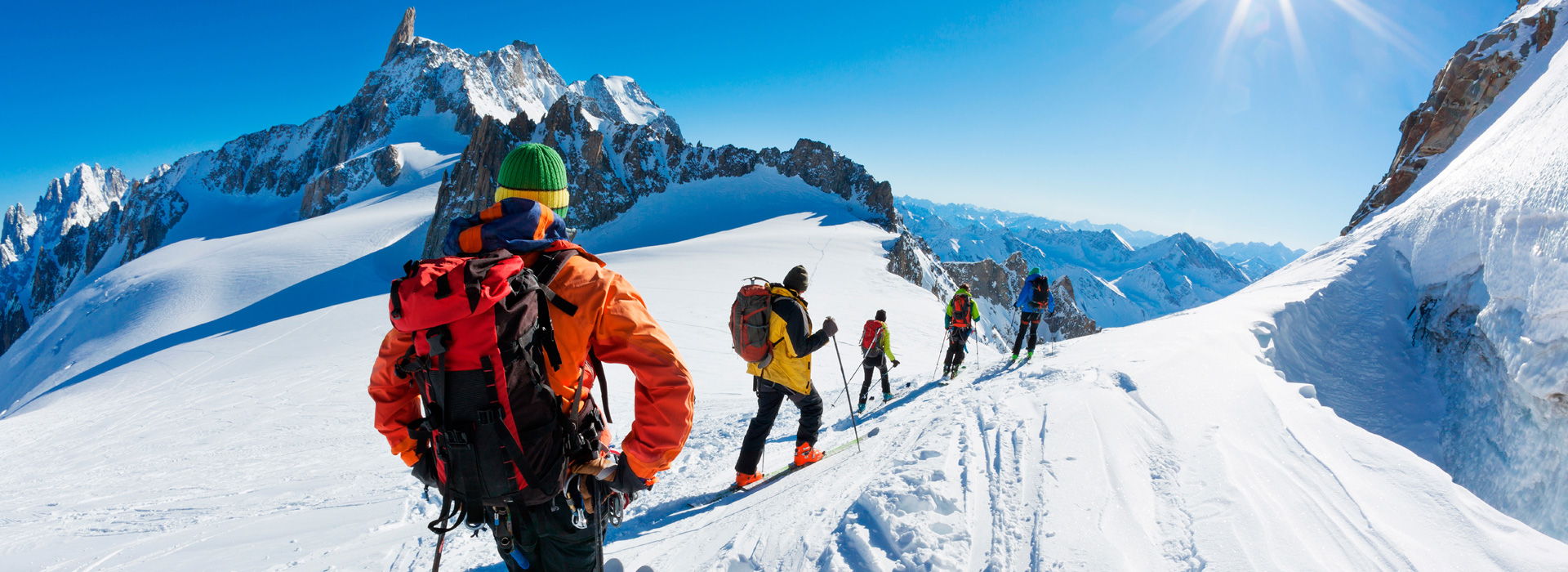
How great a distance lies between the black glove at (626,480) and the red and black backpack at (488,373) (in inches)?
7.8

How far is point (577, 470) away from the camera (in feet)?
7.39

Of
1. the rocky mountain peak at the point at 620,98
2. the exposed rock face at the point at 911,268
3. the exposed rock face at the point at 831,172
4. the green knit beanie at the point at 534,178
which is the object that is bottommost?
the exposed rock face at the point at 911,268

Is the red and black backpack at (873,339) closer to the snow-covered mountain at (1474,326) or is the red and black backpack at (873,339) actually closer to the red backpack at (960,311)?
the red backpack at (960,311)

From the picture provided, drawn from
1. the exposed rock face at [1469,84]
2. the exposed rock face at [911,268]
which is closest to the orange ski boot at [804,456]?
the exposed rock face at [1469,84]

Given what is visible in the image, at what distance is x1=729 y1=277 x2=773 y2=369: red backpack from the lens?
478cm

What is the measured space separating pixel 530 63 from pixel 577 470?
15255 centimetres

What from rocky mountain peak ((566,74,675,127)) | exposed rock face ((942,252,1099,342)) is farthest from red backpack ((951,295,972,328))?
rocky mountain peak ((566,74,675,127))

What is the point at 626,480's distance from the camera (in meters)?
2.28

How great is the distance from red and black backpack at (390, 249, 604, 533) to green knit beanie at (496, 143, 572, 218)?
1.94 feet

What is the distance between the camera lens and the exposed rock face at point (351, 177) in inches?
3246

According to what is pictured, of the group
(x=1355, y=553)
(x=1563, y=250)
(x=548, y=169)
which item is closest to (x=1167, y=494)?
(x=1355, y=553)

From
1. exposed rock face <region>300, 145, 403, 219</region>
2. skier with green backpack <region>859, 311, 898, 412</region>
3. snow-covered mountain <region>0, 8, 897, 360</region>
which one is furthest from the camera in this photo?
exposed rock face <region>300, 145, 403, 219</region>

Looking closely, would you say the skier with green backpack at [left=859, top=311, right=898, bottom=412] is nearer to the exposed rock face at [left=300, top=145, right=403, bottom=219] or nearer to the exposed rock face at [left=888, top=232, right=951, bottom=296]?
the exposed rock face at [left=888, top=232, right=951, bottom=296]

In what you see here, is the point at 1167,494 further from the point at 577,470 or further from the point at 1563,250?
the point at 1563,250
